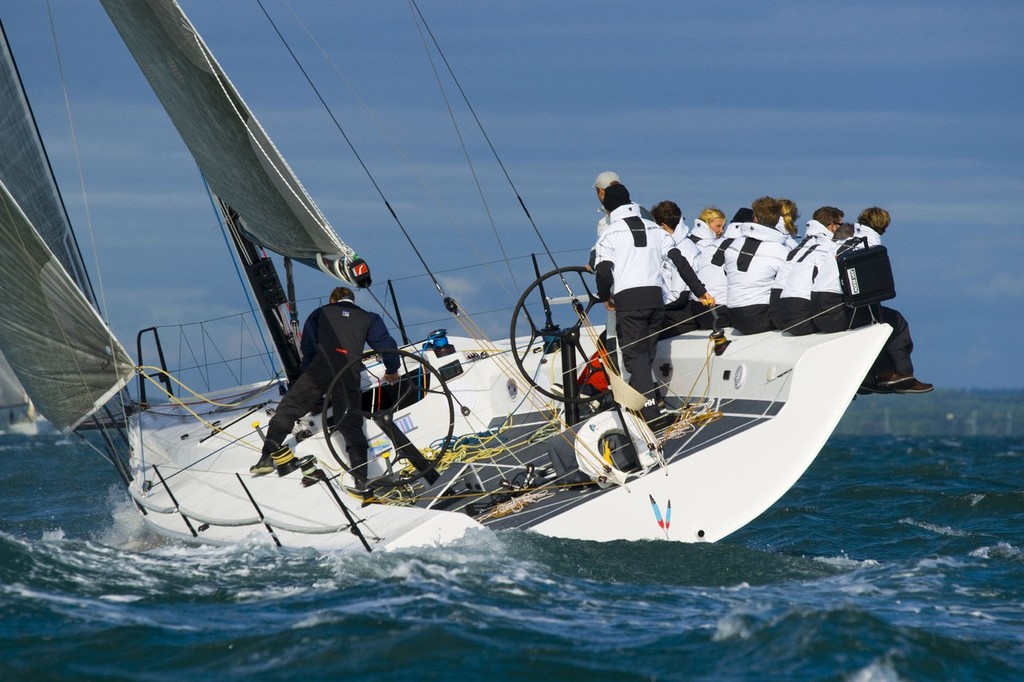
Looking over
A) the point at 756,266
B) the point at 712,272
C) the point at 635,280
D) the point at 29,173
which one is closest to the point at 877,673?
the point at 635,280

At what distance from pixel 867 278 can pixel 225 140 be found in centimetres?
409

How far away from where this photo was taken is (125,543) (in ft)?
24.0

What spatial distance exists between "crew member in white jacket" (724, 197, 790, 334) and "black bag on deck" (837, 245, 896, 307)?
0.78 m

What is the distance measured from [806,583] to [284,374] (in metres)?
4.82

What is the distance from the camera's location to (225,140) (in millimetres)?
7980

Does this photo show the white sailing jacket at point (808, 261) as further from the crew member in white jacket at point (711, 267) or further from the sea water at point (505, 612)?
the sea water at point (505, 612)

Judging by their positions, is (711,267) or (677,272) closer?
(677,272)

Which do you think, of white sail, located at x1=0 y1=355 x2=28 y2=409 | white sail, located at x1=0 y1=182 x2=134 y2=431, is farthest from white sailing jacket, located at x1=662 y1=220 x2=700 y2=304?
white sail, located at x1=0 y1=355 x2=28 y2=409

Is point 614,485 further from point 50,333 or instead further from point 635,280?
point 50,333

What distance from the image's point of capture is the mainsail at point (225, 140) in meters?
7.72

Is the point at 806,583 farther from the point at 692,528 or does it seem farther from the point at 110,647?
the point at 110,647

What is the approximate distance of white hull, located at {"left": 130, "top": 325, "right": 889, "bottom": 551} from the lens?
6.14 meters

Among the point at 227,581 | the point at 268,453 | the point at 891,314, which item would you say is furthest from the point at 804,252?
the point at 227,581

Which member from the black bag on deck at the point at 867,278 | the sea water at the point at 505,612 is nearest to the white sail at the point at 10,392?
the sea water at the point at 505,612
